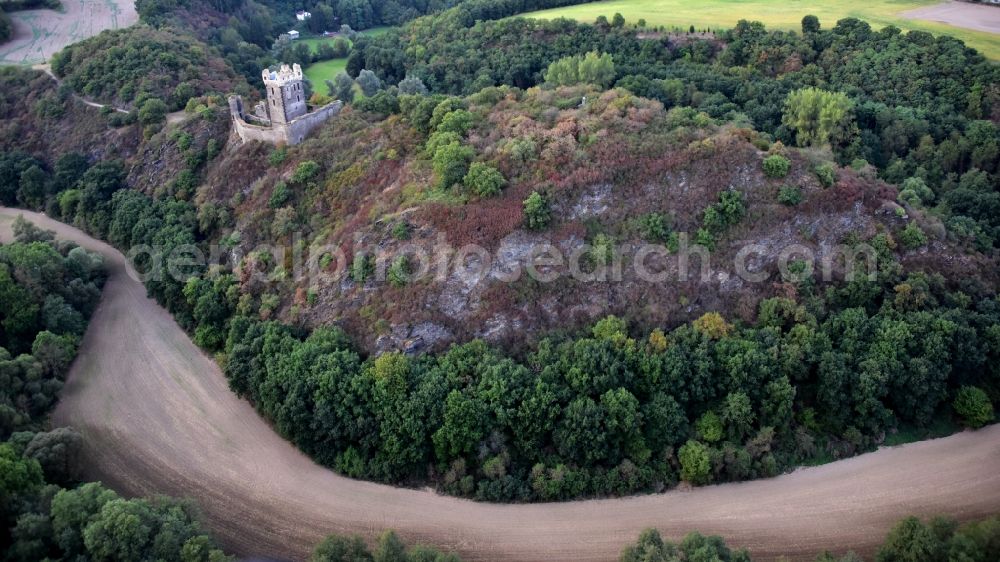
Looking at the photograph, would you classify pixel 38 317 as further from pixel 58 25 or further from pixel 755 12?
pixel 755 12

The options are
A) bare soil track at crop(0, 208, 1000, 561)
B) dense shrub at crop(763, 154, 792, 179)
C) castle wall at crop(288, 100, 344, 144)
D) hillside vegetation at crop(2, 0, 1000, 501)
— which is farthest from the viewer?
castle wall at crop(288, 100, 344, 144)

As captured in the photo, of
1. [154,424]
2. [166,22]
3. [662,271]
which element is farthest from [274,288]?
[166,22]

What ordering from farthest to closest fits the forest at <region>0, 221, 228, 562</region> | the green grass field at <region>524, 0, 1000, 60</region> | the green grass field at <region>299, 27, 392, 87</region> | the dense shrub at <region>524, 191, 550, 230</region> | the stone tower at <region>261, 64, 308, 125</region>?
1. the green grass field at <region>299, 27, 392, 87</region>
2. the green grass field at <region>524, 0, 1000, 60</region>
3. the stone tower at <region>261, 64, 308, 125</region>
4. the dense shrub at <region>524, 191, 550, 230</region>
5. the forest at <region>0, 221, 228, 562</region>

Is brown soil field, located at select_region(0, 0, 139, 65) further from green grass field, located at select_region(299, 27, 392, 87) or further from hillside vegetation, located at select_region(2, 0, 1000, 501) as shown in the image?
hillside vegetation, located at select_region(2, 0, 1000, 501)

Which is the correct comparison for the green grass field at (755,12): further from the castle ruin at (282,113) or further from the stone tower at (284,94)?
the stone tower at (284,94)

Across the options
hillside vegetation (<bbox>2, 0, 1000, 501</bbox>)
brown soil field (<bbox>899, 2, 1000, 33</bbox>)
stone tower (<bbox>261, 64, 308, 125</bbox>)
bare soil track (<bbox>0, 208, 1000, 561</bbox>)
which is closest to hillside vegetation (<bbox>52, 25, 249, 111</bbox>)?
hillside vegetation (<bbox>2, 0, 1000, 501</bbox>)

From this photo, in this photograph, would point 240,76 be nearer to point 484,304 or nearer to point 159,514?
point 484,304

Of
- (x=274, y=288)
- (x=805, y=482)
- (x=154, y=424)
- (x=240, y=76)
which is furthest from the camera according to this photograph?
(x=240, y=76)

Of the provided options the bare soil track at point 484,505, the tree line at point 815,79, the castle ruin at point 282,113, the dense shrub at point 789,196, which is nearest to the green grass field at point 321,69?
the tree line at point 815,79
